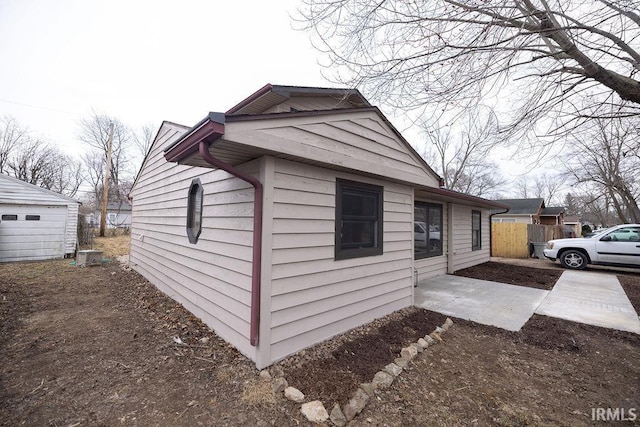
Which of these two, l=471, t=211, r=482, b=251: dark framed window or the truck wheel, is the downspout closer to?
l=471, t=211, r=482, b=251: dark framed window

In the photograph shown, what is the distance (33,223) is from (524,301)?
14.8 meters

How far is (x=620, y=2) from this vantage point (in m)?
2.47

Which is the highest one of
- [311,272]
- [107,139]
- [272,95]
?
[107,139]

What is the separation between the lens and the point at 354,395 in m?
2.29

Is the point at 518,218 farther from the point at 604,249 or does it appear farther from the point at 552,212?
the point at 604,249

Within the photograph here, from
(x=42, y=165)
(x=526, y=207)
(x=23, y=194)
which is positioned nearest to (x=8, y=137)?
(x=42, y=165)

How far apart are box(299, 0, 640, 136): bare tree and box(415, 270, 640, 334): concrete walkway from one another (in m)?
3.14

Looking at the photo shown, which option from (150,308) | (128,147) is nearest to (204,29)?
(150,308)

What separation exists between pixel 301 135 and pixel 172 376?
280 cm

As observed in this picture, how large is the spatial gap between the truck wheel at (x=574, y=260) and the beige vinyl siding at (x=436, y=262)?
16.6ft

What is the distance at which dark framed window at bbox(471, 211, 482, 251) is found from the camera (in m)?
9.30

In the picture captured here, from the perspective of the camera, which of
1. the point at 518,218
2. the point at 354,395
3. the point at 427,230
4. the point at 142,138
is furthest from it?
the point at 142,138

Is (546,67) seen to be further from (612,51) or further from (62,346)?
(62,346)

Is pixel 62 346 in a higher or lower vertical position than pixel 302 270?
lower
